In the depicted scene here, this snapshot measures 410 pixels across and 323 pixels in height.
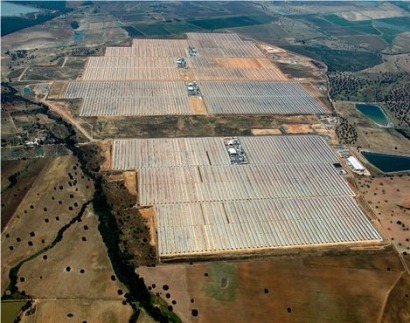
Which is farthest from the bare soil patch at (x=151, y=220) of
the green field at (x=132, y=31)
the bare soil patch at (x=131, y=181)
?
the green field at (x=132, y=31)

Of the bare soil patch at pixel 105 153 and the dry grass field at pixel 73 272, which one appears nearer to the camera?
the dry grass field at pixel 73 272

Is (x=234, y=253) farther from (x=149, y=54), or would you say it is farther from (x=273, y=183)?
(x=149, y=54)

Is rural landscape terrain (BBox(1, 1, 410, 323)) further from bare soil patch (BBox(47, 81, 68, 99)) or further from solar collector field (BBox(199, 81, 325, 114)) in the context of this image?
bare soil patch (BBox(47, 81, 68, 99))

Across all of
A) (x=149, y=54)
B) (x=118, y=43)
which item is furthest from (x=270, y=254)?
(x=118, y=43)

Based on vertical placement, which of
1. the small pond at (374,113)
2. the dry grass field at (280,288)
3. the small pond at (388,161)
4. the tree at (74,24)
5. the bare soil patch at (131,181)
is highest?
the dry grass field at (280,288)

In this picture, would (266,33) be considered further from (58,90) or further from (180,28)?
(58,90)

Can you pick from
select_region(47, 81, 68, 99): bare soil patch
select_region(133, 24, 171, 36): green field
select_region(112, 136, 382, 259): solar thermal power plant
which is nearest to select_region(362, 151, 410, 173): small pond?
select_region(112, 136, 382, 259): solar thermal power plant

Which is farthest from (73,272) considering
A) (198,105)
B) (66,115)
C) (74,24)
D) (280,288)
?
(74,24)

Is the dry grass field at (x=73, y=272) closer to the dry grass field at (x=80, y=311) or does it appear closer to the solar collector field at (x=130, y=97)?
the dry grass field at (x=80, y=311)
